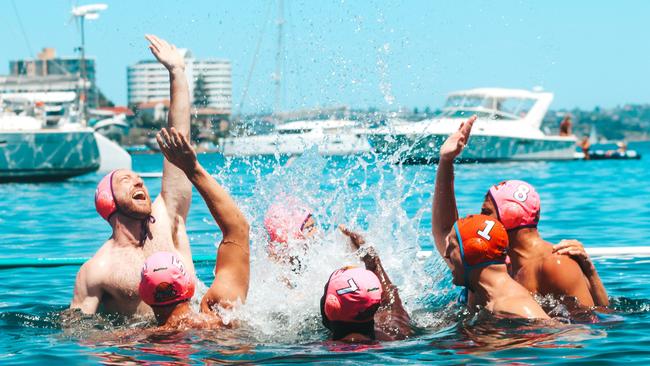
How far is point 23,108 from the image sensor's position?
41656 millimetres

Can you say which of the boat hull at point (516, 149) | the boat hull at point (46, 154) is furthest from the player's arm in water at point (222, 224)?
the boat hull at point (516, 149)

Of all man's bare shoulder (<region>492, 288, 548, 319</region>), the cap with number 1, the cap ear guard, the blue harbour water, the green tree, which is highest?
the green tree

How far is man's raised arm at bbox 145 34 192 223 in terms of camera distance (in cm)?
741

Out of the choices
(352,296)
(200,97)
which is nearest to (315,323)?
(352,296)

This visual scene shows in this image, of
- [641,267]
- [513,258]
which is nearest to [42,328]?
[513,258]

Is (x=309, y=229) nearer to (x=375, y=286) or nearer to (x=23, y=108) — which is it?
(x=375, y=286)

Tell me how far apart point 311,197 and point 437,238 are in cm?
327

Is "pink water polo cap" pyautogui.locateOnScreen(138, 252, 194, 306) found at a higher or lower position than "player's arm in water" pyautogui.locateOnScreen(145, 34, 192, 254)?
lower

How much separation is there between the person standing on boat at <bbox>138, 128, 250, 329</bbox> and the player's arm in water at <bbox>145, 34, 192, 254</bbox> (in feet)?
3.92

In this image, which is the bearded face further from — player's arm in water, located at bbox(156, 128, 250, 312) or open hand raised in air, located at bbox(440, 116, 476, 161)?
open hand raised in air, located at bbox(440, 116, 476, 161)

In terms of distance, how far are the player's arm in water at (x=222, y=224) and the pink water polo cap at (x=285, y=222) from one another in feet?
5.82

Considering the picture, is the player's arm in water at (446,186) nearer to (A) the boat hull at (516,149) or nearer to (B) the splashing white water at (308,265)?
(B) the splashing white water at (308,265)

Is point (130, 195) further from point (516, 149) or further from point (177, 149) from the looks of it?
point (516, 149)

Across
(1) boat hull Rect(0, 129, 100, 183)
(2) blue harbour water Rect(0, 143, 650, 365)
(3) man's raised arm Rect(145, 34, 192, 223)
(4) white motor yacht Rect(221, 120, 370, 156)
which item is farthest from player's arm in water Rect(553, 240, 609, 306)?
(1) boat hull Rect(0, 129, 100, 183)
